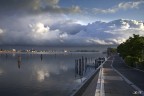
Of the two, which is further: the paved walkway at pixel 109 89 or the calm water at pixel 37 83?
the calm water at pixel 37 83

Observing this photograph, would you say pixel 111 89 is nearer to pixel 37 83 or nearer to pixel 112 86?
pixel 112 86

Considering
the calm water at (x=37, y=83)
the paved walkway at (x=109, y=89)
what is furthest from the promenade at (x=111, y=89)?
the calm water at (x=37, y=83)

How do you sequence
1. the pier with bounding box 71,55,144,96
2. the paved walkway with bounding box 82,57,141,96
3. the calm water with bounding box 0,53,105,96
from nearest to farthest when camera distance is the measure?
1. the paved walkway with bounding box 82,57,141,96
2. the pier with bounding box 71,55,144,96
3. the calm water with bounding box 0,53,105,96

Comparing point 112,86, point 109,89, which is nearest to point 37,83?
point 112,86

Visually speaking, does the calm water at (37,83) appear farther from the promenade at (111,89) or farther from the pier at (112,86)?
the promenade at (111,89)

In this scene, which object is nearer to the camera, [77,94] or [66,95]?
[77,94]

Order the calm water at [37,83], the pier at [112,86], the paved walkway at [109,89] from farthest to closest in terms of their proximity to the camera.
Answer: the calm water at [37,83]
the pier at [112,86]
the paved walkway at [109,89]

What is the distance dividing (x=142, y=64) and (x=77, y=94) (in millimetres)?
28069

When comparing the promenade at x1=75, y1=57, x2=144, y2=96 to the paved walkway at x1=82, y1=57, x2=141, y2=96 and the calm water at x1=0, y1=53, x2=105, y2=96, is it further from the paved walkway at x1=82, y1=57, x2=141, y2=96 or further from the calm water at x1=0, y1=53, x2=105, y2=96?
the calm water at x1=0, y1=53, x2=105, y2=96

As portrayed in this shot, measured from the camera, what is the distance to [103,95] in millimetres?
18281

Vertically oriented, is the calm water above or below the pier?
below

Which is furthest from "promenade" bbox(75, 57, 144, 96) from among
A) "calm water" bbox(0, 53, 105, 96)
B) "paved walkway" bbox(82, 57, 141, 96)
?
"calm water" bbox(0, 53, 105, 96)

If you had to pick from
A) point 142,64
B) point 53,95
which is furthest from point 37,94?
point 142,64

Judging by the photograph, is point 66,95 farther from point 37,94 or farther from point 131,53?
point 131,53
